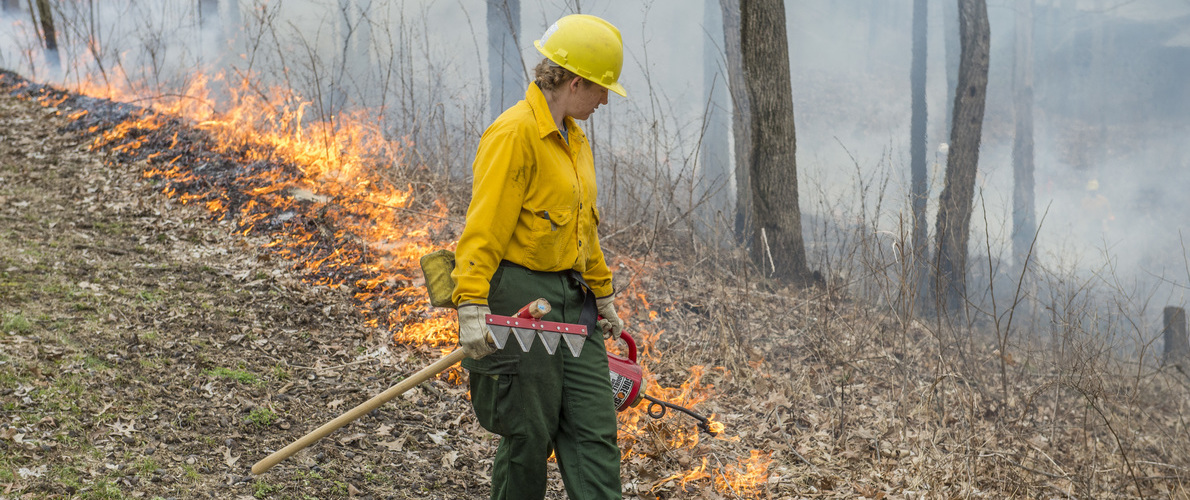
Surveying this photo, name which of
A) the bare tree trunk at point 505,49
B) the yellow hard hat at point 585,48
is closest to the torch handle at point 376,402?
the yellow hard hat at point 585,48

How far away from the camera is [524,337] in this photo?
2.62 m

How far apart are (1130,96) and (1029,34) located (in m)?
5.60

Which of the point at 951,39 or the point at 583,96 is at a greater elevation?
the point at 951,39

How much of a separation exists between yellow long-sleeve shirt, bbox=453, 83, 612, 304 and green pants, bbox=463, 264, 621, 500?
108 mm

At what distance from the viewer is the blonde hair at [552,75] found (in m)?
2.83

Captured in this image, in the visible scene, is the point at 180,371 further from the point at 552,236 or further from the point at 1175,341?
the point at 1175,341

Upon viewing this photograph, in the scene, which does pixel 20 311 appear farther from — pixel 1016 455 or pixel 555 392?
pixel 1016 455

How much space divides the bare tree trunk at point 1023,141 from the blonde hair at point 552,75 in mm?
27394

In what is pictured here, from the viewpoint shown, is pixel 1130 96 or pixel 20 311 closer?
pixel 20 311

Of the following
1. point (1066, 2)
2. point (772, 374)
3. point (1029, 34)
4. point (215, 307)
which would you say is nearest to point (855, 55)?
point (1029, 34)

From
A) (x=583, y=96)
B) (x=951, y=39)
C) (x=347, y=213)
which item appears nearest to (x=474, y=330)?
(x=583, y=96)

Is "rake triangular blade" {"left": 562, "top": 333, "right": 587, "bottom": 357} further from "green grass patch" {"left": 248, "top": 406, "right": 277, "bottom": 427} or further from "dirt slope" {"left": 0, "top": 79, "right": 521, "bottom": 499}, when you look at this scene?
"green grass patch" {"left": 248, "top": 406, "right": 277, "bottom": 427}

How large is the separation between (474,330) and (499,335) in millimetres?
106

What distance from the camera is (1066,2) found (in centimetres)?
3422
